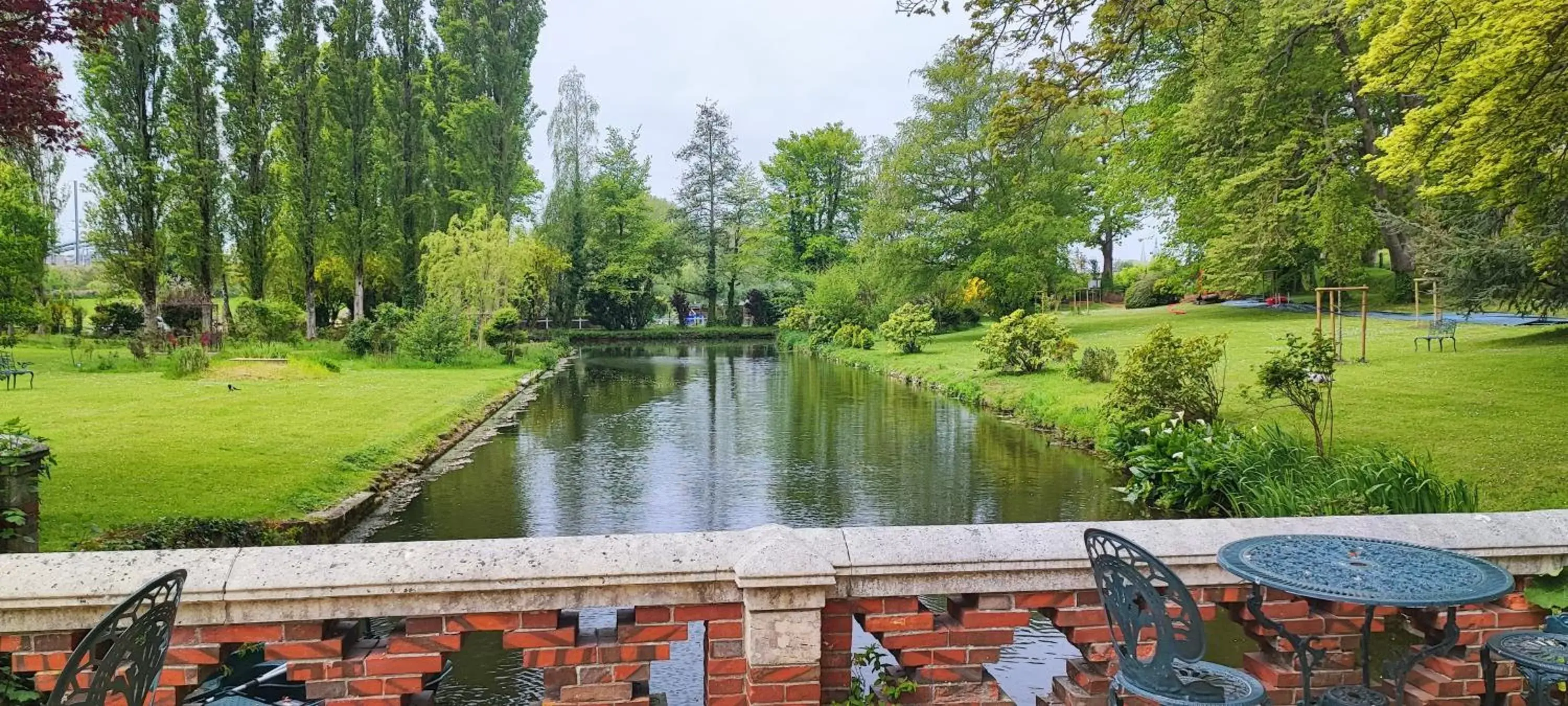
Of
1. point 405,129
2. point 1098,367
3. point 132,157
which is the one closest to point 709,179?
point 405,129

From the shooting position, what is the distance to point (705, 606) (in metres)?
2.29

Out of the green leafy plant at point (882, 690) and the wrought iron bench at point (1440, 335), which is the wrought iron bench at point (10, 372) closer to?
the green leafy plant at point (882, 690)

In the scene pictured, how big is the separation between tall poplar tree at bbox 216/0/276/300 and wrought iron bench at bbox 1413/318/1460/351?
30.9 m

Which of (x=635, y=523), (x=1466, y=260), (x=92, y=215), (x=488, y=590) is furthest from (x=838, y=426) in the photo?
(x=92, y=215)

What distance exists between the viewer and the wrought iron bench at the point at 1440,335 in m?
16.1

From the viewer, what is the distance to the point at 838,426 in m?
15.2

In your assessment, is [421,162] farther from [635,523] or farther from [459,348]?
[635,523]

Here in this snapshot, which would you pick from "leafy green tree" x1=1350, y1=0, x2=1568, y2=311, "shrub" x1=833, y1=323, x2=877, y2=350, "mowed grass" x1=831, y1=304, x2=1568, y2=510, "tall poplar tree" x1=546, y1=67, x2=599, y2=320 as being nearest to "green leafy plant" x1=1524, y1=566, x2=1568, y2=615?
"leafy green tree" x1=1350, y1=0, x2=1568, y2=311

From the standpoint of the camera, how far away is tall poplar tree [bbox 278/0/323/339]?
27391mm

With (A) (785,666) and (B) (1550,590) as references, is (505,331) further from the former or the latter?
(B) (1550,590)

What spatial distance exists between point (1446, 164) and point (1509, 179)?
111 cm

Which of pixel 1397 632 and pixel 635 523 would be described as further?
pixel 635 523

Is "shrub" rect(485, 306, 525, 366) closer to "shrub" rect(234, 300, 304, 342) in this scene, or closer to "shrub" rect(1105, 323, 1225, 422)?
"shrub" rect(234, 300, 304, 342)

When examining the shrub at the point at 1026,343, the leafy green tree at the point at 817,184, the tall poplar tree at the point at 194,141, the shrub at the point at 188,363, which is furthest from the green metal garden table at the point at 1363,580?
the leafy green tree at the point at 817,184
